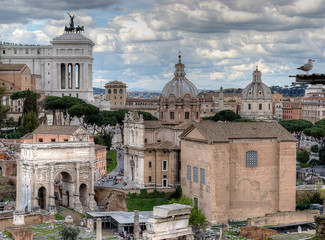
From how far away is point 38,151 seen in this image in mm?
55719

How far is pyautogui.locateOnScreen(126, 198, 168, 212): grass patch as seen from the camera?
5719cm

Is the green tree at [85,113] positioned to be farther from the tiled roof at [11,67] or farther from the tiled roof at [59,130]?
the tiled roof at [11,67]

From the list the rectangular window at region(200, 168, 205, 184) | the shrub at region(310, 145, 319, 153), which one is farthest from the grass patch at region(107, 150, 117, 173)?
the shrub at region(310, 145, 319, 153)

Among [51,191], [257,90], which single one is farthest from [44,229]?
[257,90]

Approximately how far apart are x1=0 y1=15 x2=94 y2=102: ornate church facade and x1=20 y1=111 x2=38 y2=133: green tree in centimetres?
3267

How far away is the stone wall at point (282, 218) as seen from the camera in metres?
50.7

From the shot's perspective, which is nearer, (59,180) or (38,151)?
(38,151)

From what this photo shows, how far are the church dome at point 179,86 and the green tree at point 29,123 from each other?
17219mm

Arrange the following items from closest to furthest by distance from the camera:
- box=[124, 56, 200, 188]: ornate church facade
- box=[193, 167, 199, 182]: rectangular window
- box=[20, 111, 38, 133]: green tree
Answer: box=[193, 167, 199, 182]: rectangular window
box=[124, 56, 200, 188]: ornate church facade
box=[20, 111, 38, 133]: green tree

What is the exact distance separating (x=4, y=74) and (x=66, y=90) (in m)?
14.8

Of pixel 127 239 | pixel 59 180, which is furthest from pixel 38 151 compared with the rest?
pixel 127 239

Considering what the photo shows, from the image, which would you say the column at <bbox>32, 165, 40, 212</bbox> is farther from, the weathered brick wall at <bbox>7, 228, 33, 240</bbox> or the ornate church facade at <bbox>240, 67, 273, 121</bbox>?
the ornate church facade at <bbox>240, 67, 273, 121</bbox>

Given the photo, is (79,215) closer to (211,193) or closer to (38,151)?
(38,151)

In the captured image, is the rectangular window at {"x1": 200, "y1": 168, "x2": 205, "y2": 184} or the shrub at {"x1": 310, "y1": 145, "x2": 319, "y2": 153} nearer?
the rectangular window at {"x1": 200, "y1": 168, "x2": 205, "y2": 184}
